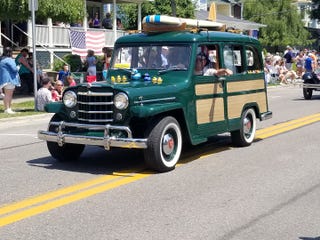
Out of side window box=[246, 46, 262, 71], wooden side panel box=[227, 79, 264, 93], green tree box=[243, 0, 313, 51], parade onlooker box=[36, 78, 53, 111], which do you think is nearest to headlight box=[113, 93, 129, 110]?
wooden side panel box=[227, 79, 264, 93]

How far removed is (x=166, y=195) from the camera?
6.89 meters

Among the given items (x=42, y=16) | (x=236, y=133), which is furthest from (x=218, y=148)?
(x=42, y=16)

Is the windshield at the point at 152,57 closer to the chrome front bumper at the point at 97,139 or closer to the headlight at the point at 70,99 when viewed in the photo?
the headlight at the point at 70,99

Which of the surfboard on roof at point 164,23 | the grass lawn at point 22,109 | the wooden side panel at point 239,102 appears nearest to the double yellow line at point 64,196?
the wooden side panel at point 239,102

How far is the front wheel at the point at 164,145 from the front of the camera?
7848 millimetres

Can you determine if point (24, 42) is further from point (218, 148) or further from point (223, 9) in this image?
point (223, 9)

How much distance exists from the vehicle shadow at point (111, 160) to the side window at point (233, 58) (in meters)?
1.41

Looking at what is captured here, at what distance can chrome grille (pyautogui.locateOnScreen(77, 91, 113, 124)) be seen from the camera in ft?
26.4

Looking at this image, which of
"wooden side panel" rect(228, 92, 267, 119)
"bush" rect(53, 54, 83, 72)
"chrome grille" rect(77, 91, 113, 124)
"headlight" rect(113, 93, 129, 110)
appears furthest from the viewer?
"bush" rect(53, 54, 83, 72)

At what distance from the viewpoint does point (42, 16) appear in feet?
67.8

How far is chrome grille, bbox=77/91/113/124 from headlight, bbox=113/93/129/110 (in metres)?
0.12

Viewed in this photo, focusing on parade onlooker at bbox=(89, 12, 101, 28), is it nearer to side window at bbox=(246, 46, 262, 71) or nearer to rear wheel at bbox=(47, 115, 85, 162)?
side window at bbox=(246, 46, 262, 71)

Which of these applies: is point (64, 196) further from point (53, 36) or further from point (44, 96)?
point (53, 36)

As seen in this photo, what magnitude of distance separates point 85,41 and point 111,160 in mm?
19139
